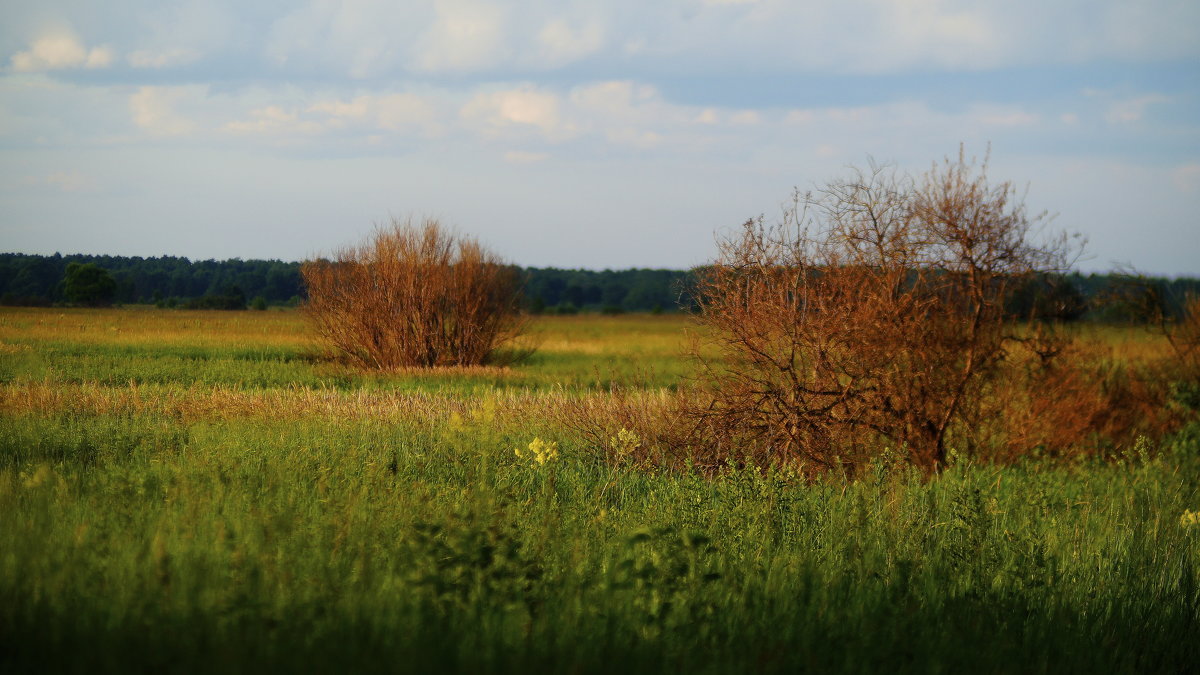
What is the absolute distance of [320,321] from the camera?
1096 inches

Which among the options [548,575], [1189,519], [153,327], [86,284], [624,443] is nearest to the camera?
[548,575]

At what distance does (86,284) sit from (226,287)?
4.68m

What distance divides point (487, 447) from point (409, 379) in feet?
43.8

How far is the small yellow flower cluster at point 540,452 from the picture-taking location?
8.27 m

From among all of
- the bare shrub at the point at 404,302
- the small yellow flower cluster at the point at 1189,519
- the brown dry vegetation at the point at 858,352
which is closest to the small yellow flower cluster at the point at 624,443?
the brown dry vegetation at the point at 858,352

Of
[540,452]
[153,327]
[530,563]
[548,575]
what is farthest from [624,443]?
[153,327]

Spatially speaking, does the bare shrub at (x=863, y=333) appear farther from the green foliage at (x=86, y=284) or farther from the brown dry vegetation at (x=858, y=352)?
the green foliage at (x=86, y=284)

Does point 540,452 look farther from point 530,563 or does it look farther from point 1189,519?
point 1189,519

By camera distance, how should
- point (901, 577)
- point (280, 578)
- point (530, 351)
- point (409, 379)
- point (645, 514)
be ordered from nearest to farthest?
point (280, 578), point (901, 577), point (645, 514), point (409, 379), point (530, 351)

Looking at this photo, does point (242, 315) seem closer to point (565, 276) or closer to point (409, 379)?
point (409, 379)

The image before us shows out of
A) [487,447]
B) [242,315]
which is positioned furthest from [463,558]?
[242,315]

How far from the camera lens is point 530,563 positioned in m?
5.26

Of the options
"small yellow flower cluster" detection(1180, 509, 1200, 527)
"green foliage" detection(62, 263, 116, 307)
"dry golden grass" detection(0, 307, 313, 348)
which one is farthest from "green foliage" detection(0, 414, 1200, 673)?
"green foliage" detection(62, 263, 116, 307)

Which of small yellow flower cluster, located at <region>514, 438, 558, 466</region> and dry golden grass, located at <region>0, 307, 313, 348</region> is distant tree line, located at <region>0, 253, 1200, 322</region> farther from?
small yellow flower cluster, located at <region>514, 438, 558, 466</region>
